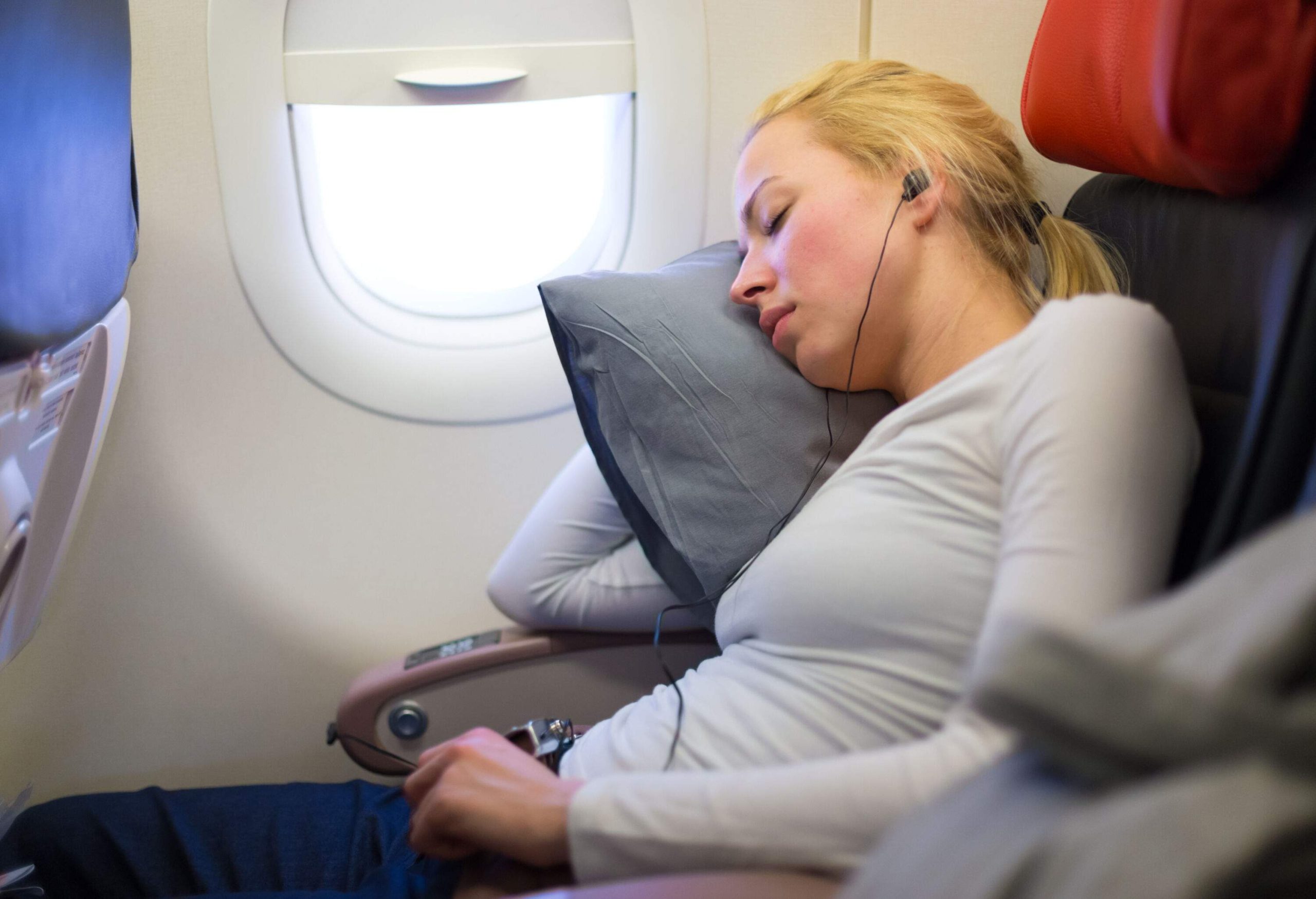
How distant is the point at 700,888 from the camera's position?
24.8 inches

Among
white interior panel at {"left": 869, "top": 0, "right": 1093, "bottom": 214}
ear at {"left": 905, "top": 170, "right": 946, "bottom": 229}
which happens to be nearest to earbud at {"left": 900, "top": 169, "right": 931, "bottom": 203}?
ear at {"left": 905, "top": 170, "right": 946, "bottom": 229}

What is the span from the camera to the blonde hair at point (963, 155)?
1.05 m

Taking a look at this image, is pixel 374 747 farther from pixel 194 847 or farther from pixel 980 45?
pixel 980 45


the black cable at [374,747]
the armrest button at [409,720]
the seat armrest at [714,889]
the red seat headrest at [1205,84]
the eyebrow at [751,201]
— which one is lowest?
the black cable at [374,747]

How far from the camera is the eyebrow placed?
113 centimetres

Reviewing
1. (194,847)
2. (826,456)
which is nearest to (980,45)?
(826,456)

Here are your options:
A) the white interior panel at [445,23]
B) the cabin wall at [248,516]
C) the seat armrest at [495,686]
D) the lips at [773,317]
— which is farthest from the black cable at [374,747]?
the white interior panel at [445,23]

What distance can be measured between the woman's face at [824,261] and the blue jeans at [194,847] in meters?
0.72

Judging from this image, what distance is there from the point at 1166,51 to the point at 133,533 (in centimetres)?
153

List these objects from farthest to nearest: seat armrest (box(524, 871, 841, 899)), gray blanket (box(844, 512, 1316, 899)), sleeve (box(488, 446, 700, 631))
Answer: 1. sleeve (box(488, 446, 700, 631))
2. seat armrest (box(524, 871, 841, 899))
3. gray blanket (box(844, 512, 1316, 899))

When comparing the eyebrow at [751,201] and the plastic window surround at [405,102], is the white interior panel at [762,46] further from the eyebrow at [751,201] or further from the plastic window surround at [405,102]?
the eyebrow at [751,201]

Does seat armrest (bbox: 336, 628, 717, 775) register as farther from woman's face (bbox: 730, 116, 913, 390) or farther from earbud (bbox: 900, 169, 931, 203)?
earbud (bbox: 900, 169, 931, 203)

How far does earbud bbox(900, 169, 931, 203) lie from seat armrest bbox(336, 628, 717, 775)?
678mm

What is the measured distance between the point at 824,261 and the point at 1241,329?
1.36 ft
